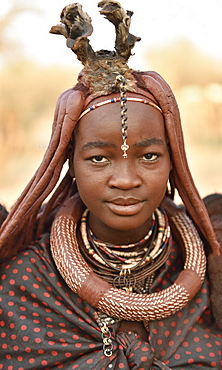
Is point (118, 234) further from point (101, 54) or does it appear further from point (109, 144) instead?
point (101, 54)

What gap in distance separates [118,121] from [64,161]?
0.26m

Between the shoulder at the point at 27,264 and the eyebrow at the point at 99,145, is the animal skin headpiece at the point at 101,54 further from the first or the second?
the shoulder at the point at 27,264

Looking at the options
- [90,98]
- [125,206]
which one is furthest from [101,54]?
[125,206]

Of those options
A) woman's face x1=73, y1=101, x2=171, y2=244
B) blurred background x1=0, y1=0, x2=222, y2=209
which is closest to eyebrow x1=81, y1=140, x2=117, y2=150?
woman's face x1=73, y1=101, x2=171, y2=244

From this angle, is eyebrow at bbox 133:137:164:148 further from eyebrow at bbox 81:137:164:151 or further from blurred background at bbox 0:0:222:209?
blurred background at bbox 0:0:222:209

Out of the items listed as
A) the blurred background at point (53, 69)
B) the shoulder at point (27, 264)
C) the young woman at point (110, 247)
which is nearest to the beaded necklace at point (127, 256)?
the young woman at point (110, 247)

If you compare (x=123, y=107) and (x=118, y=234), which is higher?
(x=123, y=107)

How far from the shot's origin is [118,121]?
150cm

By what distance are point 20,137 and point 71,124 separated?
5.41 feet

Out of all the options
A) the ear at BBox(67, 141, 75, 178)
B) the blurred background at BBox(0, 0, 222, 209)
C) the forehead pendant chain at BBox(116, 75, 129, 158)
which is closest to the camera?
the forehead pendant chain at BBox(116, 75, 129, 158)

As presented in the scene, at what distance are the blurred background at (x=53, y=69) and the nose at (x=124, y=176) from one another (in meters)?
1.47

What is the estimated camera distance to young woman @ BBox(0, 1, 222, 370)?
1.53 meters

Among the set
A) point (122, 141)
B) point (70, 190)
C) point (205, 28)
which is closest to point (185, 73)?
point (205, 28)

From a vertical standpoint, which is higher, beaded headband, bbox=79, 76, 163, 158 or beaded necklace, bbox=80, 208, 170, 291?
beaded headband, bbox=79, 76, 163, 158
